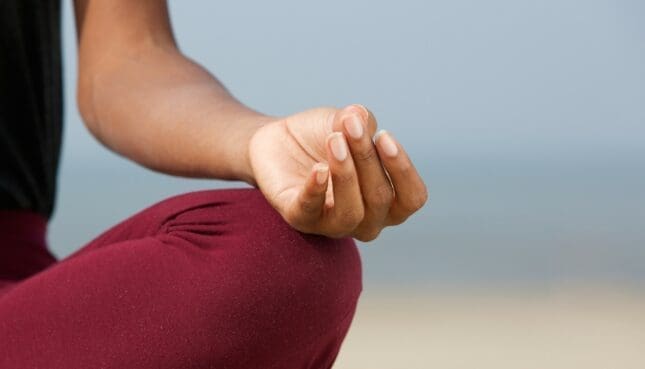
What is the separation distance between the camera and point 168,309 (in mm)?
670

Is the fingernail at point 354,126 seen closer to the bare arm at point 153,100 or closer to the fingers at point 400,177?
the fingers at point 400,177

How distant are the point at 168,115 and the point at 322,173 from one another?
0.26 m

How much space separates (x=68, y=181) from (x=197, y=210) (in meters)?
6.60

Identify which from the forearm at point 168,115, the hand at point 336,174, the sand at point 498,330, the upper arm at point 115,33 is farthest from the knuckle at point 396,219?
the sand at point 498,330

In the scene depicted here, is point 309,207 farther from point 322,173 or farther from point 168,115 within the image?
point 168,115

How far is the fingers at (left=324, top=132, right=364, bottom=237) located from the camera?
625 mm

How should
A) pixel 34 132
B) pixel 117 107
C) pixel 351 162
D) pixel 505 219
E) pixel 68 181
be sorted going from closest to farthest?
pixel 351 162, pixel 117 107, pixel 34 132, pixel 505 219, pixel 68 181

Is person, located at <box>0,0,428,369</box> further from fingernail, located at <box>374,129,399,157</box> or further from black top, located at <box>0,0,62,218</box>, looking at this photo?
black top, located at <box>0,0,62,218</box>

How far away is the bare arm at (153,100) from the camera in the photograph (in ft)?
2.61

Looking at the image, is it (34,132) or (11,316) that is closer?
(11,316)

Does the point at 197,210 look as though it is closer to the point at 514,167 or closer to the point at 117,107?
the point at 117,107

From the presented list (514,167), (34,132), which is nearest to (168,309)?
(34,132)

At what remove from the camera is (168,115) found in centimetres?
85

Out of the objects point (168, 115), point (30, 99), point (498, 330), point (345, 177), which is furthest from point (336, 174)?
point (498, 330)
